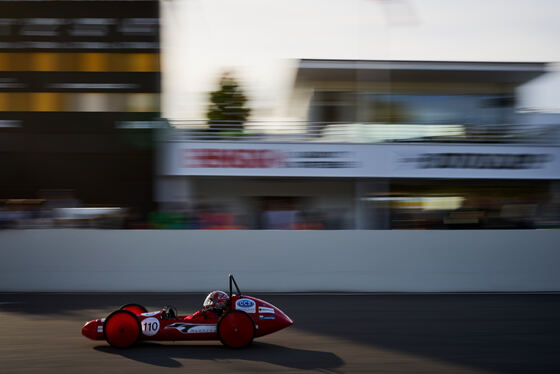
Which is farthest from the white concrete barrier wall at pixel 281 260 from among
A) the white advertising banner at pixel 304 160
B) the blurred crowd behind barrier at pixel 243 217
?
the white advertising banner at pixel 304 160

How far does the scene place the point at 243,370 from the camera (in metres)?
6.16

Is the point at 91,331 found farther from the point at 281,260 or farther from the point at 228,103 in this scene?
the point at 228,103

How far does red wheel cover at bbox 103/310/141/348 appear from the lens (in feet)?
22.8

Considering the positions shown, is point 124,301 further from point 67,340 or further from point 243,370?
point 243,370

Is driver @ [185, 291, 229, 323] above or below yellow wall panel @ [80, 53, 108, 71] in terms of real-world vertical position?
below

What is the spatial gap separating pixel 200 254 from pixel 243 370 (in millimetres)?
6877

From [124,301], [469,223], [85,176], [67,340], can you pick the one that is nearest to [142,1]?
[85,176]

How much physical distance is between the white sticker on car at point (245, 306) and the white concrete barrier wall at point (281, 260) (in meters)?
5.69

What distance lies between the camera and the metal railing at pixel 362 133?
16812 millimetres

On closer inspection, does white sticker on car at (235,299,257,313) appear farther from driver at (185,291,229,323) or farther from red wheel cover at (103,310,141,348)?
red wheel cover at (103,310,141,348)

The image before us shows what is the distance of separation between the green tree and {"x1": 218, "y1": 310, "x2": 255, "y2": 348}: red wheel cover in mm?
17504

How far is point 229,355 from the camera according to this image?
678cm

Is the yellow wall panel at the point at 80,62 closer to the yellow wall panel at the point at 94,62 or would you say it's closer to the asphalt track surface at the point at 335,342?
the yellow wall panel at the point at 94,62

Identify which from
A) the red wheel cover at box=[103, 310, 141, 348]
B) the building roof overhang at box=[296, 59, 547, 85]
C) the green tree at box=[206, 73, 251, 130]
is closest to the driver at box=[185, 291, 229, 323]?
the red wheel cover at box=[103, 310, 141, 348]
